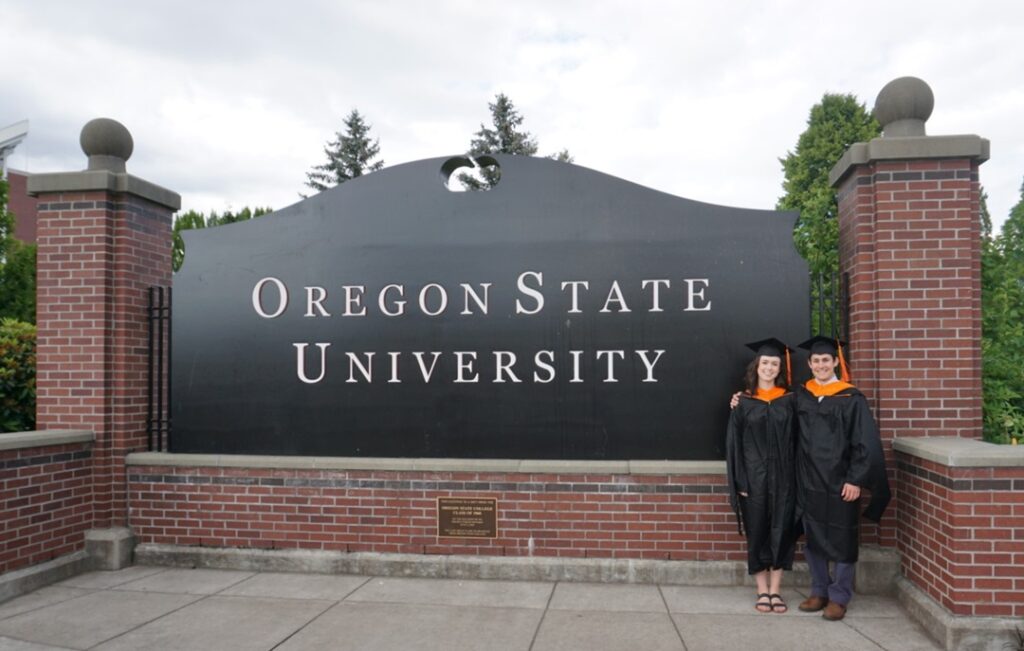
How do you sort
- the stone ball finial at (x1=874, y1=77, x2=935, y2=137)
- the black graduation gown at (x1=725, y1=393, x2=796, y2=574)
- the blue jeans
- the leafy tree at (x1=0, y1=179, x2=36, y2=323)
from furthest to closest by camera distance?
the leafy tree at (x1=0, y1=179, x2=36, y2=323) < the stone ball finial at (x1=874, y1=77, x2=935, y2=137) < the black graduation gown at (x1=725, y1=393, x2=796, y2=574) < the blue jeans

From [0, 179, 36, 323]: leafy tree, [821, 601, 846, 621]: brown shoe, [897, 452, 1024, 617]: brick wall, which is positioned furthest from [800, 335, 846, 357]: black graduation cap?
[0, 179, 36, 323]: leafy tree

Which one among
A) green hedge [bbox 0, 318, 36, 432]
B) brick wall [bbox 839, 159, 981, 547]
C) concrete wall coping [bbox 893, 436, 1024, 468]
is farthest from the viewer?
green hedge [bbox 0, 318, 36, 432]

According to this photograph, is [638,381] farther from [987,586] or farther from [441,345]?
[987,586]

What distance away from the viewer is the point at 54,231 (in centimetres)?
572

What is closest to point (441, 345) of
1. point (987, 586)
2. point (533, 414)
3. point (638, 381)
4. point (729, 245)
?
point (533, 414)

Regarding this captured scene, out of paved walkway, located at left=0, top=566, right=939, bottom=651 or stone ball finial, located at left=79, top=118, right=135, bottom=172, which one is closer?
paved walkway, located at left=0, top=566, right=939, bottom=651

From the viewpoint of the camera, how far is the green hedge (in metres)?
6.18

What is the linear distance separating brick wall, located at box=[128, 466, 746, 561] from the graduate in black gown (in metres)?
0.46

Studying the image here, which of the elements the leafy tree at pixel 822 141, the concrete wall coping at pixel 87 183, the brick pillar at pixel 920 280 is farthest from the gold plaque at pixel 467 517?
the leafy tree at pixel 822 141

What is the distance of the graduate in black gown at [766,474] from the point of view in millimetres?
4383

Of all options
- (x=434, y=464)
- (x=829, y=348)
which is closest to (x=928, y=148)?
(x=829, y=348)

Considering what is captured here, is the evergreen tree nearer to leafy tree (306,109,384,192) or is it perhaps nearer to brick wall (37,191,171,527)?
leafy tree (306,109,384,192)

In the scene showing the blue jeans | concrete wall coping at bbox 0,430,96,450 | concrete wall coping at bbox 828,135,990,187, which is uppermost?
concrete wall coping at bbox 828,135,990,187

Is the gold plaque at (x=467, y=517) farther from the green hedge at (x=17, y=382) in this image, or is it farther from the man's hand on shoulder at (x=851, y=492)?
the green hedge at (x=17, y=382)
